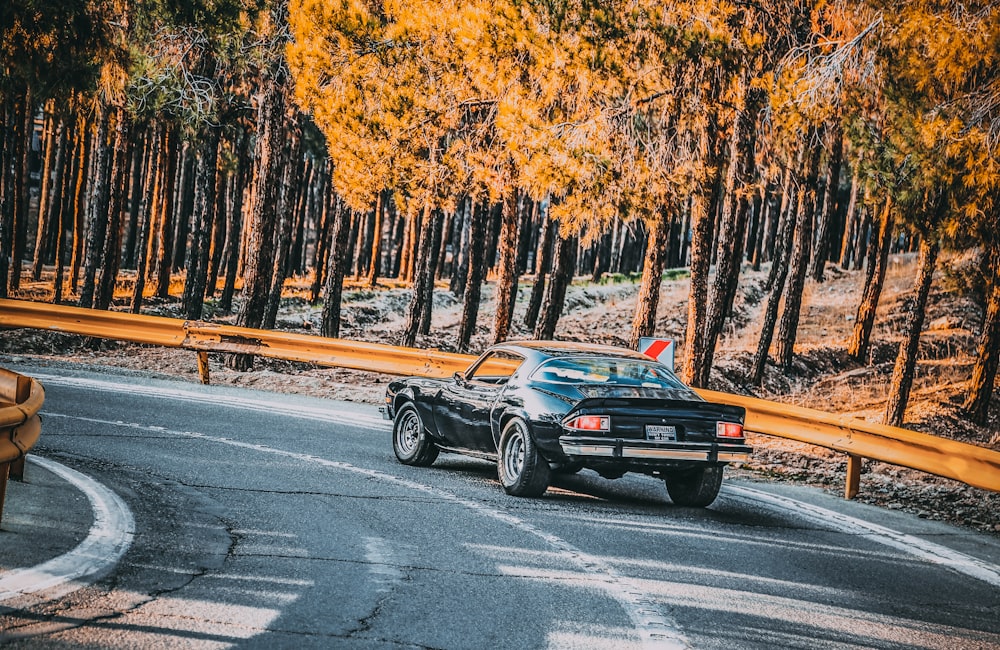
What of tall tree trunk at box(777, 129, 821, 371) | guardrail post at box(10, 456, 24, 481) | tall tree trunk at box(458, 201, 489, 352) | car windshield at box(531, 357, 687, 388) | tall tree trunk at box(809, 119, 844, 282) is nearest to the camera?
guardrail post at box(10, 456, 24, 481)

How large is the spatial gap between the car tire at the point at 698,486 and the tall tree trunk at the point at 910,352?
38.2 ft

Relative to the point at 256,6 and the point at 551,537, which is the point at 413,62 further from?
the point at 551,537

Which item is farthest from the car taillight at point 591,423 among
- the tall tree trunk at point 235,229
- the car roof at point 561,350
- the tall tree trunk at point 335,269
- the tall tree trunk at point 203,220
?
the tall tree trunk at point 235,229

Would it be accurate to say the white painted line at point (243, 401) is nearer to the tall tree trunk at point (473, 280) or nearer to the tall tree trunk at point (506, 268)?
the tall tree trunk at point (506, 268)

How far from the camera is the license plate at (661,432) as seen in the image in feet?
30.0

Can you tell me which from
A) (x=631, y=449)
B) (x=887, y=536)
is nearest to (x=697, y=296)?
(x=887, y=536)

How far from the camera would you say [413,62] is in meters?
20.0

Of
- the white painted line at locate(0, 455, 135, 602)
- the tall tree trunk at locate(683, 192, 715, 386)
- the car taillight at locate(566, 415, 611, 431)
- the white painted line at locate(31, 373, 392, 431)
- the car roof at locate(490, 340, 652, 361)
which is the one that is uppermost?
the tall tree trunk at locate(683, 192, 715, 386)

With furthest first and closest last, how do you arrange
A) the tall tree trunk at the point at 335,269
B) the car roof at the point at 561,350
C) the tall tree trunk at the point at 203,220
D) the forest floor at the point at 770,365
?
1. the tall tree trunk at the point at 203,220
2. the tall tree trunk at the point at 335,269
3. the forest floor at the point at 770,365
4. the car roof at the point at 561,350

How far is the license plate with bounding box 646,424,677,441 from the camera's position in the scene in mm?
9156

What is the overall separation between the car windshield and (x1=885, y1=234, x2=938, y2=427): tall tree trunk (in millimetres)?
11671

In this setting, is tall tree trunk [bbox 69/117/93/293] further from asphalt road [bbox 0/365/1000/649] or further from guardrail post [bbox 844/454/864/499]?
guardrail post [bbox 844/454/864/499]

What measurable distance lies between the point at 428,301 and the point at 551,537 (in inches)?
1074

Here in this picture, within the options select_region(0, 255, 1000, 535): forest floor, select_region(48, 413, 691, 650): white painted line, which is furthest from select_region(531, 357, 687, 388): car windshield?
select_region(0, 255, 1000, 535): forest floor
